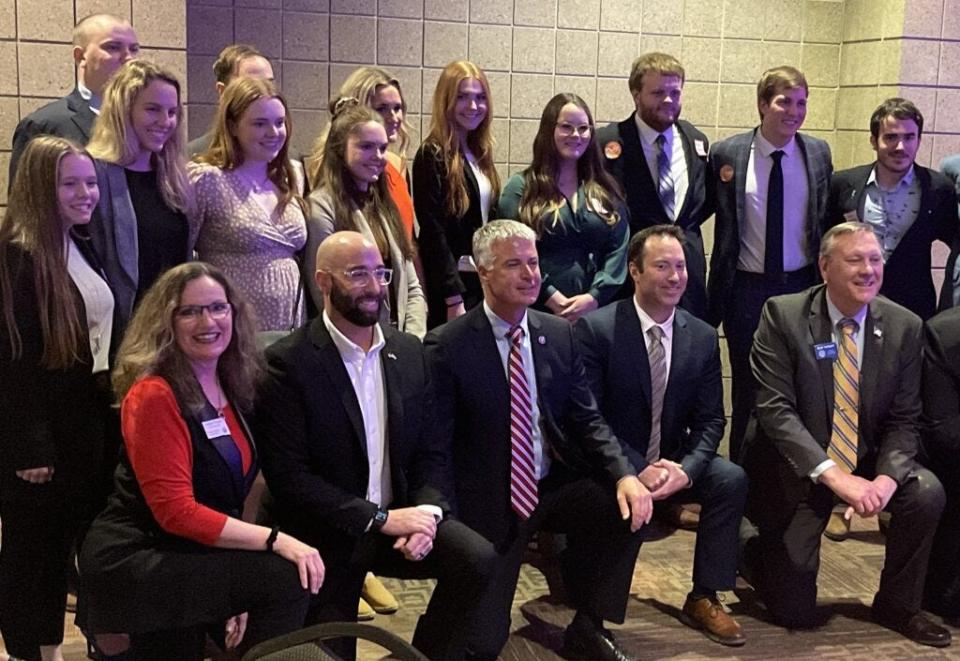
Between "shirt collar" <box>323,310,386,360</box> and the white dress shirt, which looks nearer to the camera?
"shirt collar" <box>323,310,386,360</box>

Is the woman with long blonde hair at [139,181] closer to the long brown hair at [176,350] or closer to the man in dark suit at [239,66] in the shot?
the long brown hair at [176,350]

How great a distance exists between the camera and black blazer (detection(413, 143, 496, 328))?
3.63 meters

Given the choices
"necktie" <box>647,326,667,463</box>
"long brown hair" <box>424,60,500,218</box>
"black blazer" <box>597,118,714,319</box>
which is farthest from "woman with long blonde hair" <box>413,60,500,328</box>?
"necktie" <box>647,326,667,463</box>

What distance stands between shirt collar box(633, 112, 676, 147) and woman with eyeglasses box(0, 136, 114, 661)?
2.02 metres

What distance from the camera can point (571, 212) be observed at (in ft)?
11.9

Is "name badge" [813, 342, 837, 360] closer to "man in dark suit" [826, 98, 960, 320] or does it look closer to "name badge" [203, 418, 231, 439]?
"man in dark suit" [826, 98, 960, 320]

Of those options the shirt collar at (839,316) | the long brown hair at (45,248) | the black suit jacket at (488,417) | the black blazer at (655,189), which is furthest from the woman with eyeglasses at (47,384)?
the shirt collar at (839,316)

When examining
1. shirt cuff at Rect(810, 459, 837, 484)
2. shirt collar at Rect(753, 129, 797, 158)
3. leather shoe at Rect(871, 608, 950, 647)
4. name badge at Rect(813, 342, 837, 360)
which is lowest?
leather shoe at Rect(871, 608, 950, 647)

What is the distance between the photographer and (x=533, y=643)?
10.4 ft

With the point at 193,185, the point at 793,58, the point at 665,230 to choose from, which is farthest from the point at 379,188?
the point at 793,58

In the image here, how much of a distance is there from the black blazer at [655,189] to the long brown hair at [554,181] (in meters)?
0.17

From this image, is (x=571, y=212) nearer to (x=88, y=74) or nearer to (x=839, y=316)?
(x=839, y=316)

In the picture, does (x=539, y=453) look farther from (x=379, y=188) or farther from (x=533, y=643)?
(x=379, y=188)

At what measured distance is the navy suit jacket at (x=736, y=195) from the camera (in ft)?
13.1
